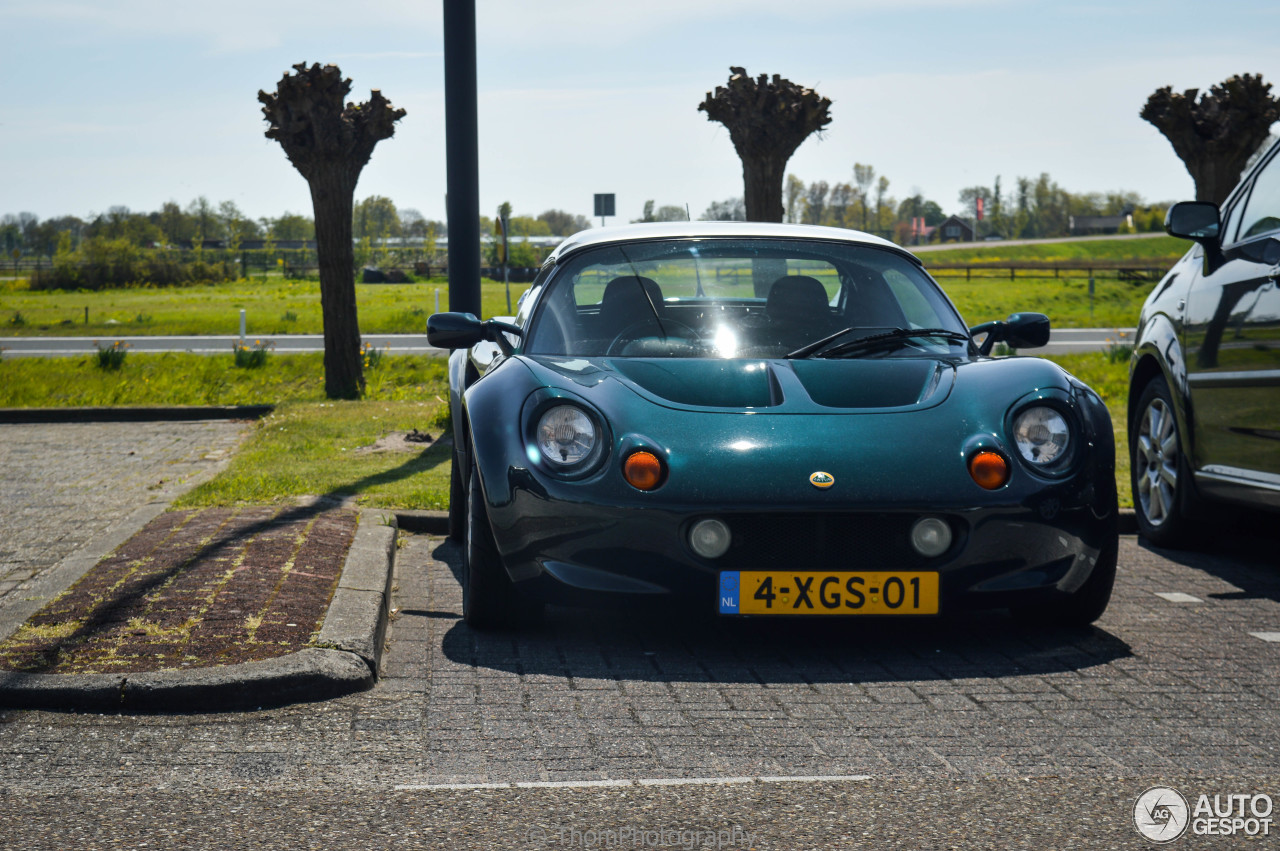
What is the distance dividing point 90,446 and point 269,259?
218ft

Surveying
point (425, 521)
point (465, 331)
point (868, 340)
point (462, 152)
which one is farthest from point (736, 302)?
point (462, 152)

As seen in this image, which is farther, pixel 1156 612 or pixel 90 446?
pixel 90 446

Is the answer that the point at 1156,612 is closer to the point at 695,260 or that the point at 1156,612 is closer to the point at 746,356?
the point at 746,356

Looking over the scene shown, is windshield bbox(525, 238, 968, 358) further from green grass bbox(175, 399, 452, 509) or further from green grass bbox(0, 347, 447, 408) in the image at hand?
green grass bbox(0, 347, 447, 408)

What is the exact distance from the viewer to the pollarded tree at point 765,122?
12164 millimetres

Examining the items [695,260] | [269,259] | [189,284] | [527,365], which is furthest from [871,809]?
[269,259]

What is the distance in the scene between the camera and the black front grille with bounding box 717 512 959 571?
381cm

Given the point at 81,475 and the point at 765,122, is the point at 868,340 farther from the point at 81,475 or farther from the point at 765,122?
→ the point at 765,122

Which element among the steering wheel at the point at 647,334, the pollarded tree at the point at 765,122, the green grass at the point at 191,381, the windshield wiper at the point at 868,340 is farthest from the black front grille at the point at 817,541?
the green grass at the point at 191,381

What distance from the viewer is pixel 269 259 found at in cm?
7331

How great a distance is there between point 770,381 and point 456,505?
2.12m

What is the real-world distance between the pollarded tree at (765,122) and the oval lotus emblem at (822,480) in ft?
28.0

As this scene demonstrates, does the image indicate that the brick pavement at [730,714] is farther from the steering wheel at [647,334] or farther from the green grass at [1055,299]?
the green grass at [1055,299]

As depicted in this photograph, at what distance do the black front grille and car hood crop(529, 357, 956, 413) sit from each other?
41cm
